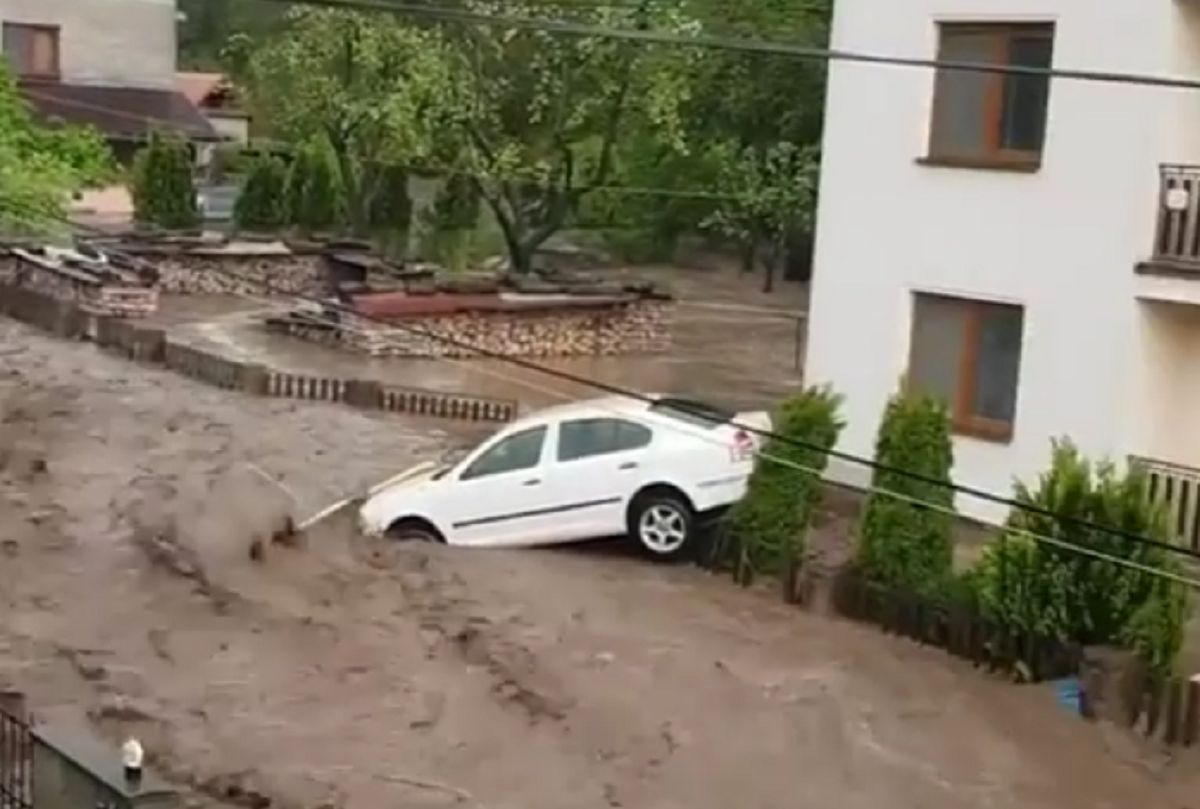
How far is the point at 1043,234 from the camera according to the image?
1639 cm

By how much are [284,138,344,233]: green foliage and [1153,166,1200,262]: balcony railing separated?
1021 inches

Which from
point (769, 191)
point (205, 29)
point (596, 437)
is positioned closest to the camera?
point (596, 437)

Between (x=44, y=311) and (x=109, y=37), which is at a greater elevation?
(x=109, y=37)

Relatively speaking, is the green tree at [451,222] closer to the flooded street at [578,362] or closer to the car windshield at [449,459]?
the flooded street at [578,362]

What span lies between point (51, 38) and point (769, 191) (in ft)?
60.4

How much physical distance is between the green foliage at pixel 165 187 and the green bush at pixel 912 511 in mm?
26203

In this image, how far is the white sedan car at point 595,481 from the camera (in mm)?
15547

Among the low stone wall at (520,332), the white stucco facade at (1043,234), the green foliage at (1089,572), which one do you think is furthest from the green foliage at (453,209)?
the green foliage at (1089,572)

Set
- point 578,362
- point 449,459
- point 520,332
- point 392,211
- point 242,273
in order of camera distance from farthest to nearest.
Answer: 1. point 392,211
2. point 242,273
3. point 520,332
4. point 578,362
5. point 449,459

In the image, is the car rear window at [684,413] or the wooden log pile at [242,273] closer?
the car rear window at [684,413]

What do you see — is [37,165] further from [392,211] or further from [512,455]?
[512,455]

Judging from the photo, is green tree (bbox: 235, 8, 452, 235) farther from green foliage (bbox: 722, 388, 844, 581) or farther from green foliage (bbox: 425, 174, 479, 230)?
green foliage (bbox: 722, 388, 844, 581)

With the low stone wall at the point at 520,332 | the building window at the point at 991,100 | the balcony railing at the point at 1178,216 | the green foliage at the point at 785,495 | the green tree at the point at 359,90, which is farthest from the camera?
the green tree at the point at 359,90

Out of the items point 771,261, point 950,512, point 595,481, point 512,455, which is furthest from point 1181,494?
point 771,261
